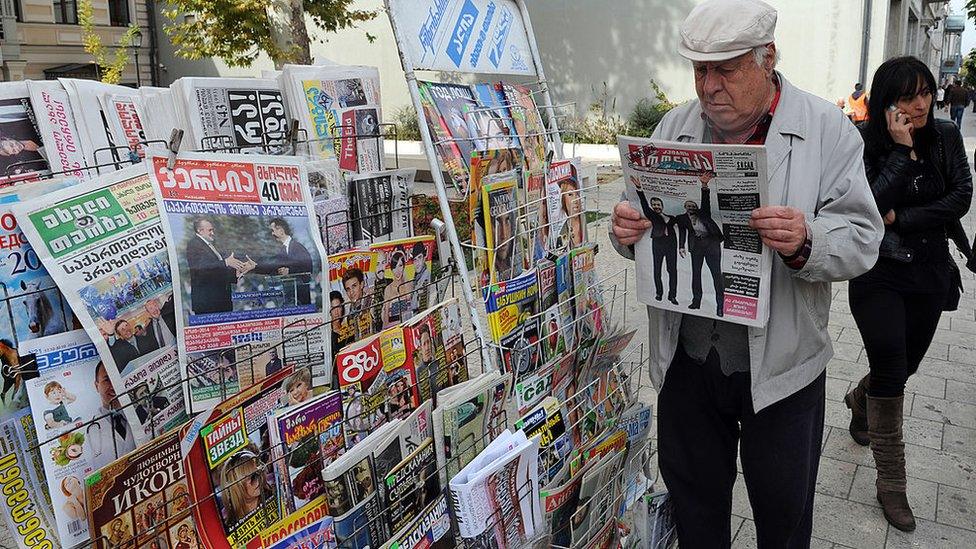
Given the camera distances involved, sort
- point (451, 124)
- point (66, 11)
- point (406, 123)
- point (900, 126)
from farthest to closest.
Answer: point (66, 11) → point (406, 123) → point (900, 126) → point (451, 124)

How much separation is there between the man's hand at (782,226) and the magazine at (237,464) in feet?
3.24

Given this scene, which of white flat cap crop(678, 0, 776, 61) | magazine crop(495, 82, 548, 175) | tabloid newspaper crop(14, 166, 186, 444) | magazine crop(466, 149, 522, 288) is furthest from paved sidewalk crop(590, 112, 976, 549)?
tabloid newspaper crop(14, 166, 186, 444)

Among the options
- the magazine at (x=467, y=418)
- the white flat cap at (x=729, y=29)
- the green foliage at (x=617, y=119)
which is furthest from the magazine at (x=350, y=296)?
the green foliage at (x=617, y=119)

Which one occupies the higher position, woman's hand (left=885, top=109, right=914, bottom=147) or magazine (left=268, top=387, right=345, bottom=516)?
woman's hand (left=885, top=109, right=914, bottom=147)

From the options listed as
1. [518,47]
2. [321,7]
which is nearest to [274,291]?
[518,47]

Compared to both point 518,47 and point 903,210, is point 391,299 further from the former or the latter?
point 903,210

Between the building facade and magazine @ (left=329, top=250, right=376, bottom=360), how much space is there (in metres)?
21.3

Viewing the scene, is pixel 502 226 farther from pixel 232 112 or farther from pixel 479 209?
pixel 232 112

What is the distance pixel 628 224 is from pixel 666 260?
0.41 ft

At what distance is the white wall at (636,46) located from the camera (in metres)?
15.2

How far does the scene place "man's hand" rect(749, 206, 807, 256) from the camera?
1.54 meters

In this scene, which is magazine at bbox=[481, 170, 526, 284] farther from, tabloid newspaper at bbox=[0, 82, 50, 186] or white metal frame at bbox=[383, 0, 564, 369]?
tabloid newspaper at bbox=[0, 82, 50, 186]

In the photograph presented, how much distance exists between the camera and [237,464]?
4.49 ft

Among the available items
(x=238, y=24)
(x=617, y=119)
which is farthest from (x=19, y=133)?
(x=617, y=119)
